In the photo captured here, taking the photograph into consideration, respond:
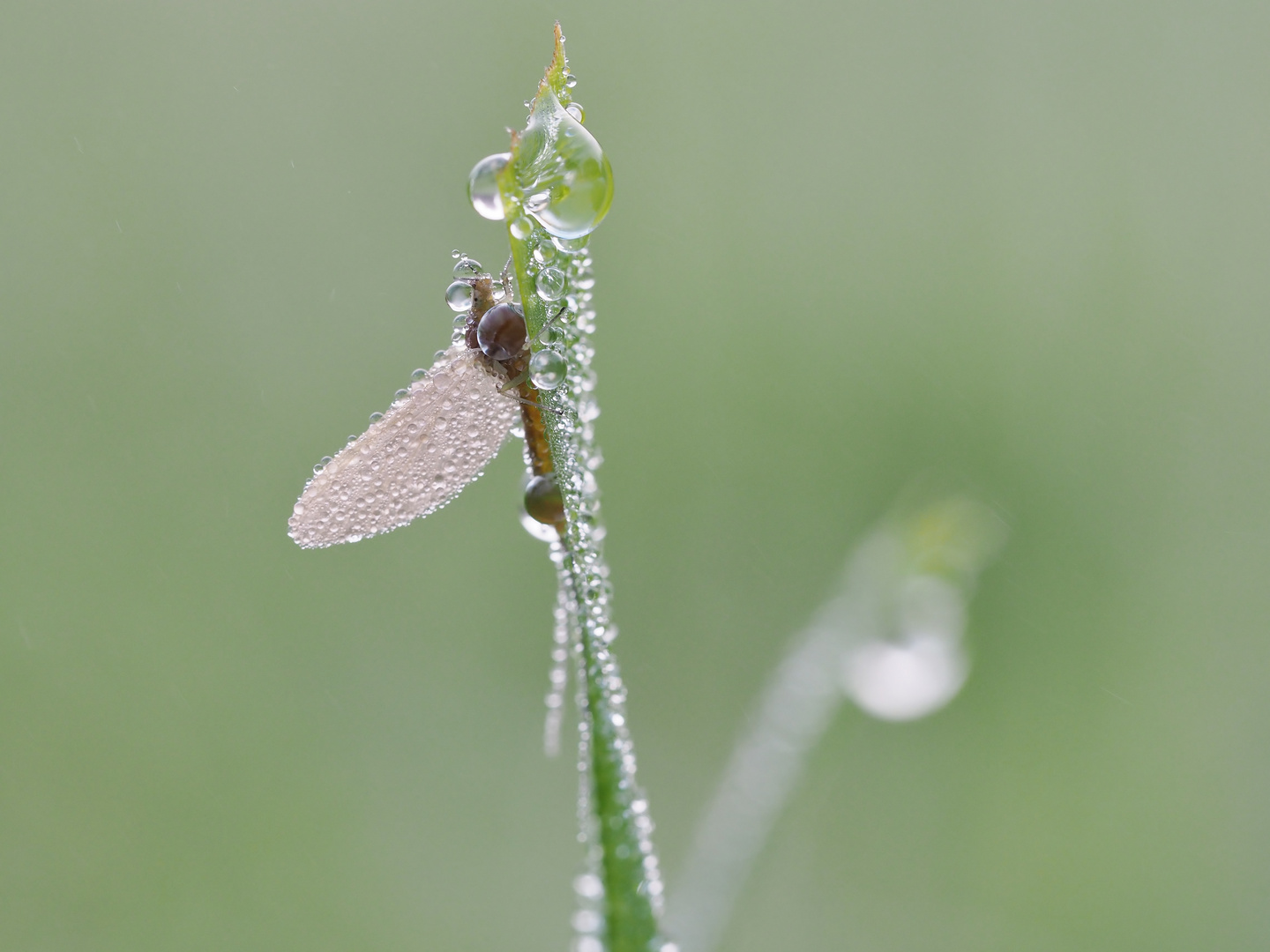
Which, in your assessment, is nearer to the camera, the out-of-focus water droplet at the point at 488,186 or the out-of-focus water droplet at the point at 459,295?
the out-of-focus water droplet at the point at 488,186

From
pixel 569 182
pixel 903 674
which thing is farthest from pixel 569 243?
pixel 903 674

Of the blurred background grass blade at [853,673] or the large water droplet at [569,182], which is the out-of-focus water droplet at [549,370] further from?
the blurred background grass blade at [853,673]

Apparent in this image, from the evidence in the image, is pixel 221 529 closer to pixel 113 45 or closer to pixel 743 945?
pixel 113 45

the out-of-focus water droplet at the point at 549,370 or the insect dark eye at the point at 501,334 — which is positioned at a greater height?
the insect dark eye at the point at 501,334

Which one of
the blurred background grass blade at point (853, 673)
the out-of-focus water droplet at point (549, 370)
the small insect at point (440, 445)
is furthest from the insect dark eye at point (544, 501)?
the blurred background grass blade at point (853, 673)

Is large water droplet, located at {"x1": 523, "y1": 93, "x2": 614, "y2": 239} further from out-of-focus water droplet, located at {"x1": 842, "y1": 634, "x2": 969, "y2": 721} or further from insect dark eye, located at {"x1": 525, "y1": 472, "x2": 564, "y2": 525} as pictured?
out-of-focus water droplet, located at {"x1": 842, "y1": 634, "x2": 969, "y2": 721}

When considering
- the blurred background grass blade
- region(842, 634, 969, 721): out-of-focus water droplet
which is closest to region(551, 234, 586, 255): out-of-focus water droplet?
the blurred background grass blade
